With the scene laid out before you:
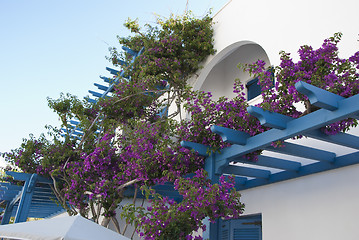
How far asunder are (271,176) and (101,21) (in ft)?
45.9

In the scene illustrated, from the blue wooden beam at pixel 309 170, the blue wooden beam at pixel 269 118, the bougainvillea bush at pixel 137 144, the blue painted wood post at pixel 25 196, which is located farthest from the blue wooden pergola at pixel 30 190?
the blue wooden beam at pixel 269 118

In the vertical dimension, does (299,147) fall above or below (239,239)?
above

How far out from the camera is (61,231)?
422 centimetres

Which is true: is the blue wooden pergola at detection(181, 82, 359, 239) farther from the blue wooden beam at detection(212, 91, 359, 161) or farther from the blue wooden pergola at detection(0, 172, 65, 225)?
the blue wooden pergola at detection(0, 172, 65, 225)

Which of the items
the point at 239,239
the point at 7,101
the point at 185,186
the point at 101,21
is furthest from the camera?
the point at 7,101

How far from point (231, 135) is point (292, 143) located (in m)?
0.83

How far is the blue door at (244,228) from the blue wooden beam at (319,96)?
390cm

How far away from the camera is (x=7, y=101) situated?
24453 millimetres

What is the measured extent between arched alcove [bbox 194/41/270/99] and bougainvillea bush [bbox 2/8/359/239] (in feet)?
1.19

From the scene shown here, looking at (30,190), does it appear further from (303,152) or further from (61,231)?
(303,152)

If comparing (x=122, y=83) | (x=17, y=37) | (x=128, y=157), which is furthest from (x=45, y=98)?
(x=17, y=37)

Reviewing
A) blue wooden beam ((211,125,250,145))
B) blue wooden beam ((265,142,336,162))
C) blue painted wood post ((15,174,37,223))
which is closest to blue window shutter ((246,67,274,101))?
blue wooden beam ((265,142,336,162))

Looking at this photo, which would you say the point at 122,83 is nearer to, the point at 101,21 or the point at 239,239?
the point at 239,239

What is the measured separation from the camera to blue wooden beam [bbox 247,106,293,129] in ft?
12.2
